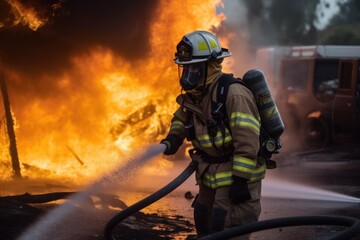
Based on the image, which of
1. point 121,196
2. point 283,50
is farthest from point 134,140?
point 283,50

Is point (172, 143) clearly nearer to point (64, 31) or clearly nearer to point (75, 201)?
point (75, 201)

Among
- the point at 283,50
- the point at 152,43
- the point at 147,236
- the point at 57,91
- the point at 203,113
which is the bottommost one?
the point at 147,236

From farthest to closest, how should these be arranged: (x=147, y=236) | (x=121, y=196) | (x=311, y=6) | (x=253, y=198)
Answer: (x=311, y=6) → (x=121, y=196) → (x=147, y=236) → (x=253, y=198)

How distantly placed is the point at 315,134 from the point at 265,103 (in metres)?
11.5

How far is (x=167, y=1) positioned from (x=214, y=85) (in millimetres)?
5534

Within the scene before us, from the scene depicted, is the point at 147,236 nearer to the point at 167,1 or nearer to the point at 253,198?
the point at 253,198

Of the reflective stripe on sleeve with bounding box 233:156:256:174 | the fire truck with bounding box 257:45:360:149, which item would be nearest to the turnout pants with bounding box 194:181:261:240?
the reflective stripe on sleeve with bounding box 233:156:256:174

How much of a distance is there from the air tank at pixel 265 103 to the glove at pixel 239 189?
0.48m

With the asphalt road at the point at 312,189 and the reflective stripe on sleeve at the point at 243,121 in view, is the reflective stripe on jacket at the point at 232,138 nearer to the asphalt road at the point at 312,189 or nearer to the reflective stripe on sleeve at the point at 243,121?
the reflective stripe on sleeve at the point at 243,121

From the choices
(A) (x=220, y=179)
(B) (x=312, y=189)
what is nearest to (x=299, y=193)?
(B) (x=312, y=189)

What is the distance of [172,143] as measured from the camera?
4.99 metres

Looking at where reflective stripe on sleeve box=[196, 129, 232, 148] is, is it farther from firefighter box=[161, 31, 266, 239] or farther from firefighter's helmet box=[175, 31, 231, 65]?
firefighter's helmet box=[175, 31, 231, 65]

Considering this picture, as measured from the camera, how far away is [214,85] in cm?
463

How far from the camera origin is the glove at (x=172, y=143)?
497 centimetres
